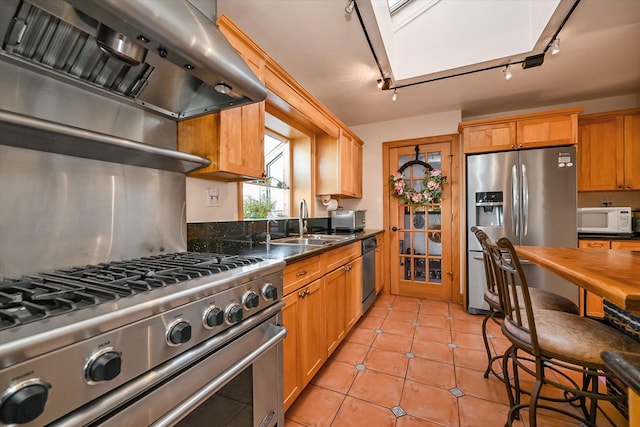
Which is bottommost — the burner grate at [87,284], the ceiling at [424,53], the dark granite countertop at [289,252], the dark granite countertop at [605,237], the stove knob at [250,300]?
the stove knob at [250,300]

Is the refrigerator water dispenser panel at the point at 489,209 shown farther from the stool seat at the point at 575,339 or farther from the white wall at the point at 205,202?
the white wall at the point at 205,202

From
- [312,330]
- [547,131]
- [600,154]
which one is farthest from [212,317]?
[600,154]

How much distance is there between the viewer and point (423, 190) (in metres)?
3.61

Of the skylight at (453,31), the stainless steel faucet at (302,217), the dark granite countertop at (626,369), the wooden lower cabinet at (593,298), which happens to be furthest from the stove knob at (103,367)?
the wooden lower cabinet at (593,298)

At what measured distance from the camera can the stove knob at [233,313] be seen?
35.4 inches

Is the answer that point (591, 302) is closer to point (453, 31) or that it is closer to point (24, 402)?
point (453, 31)

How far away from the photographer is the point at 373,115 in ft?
11.9

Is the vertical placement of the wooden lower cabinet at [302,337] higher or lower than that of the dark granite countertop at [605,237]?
lower

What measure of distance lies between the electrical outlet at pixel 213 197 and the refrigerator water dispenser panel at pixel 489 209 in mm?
2720

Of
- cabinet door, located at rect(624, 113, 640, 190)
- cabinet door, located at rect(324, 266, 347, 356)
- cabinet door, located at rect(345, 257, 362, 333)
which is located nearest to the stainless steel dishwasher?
cabinet door, located at rect(345, 257, 362, 333)

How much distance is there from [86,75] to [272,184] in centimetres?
173

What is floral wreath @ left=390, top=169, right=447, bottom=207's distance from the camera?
3.51m

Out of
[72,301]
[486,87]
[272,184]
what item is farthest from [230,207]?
[486,87]

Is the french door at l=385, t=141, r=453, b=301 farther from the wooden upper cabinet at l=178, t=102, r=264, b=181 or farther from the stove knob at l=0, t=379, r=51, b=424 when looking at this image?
the stove knob at l=0, t=379, r=51, b=424
